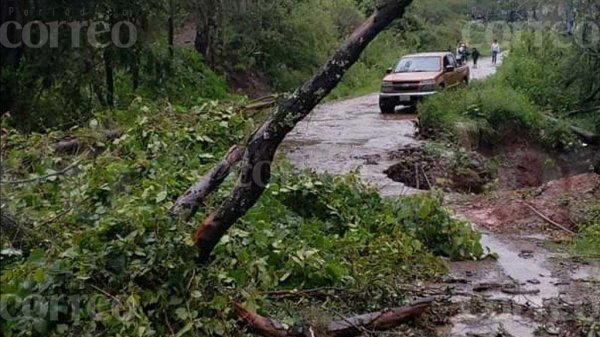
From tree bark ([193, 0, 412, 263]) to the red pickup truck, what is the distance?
16512 millimetres

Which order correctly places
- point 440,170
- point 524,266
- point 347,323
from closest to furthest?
point 347,323 < point 524,266 < point 440,170

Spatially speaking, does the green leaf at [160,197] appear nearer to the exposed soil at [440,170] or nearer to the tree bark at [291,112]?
the tree bark at [291,112]

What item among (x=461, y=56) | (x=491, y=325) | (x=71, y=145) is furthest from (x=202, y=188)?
(x=461, y=56)

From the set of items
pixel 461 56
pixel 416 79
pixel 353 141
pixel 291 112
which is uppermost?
pixel 291 112

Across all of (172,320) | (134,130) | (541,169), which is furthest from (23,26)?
(541,169)

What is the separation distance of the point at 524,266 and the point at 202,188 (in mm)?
4081

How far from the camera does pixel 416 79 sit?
2225cm

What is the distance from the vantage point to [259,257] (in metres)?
6.90

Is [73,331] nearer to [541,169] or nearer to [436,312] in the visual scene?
[436,312]

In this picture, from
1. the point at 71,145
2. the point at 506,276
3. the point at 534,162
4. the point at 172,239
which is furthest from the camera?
the point at 534,162

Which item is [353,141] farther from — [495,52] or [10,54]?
[495,52]

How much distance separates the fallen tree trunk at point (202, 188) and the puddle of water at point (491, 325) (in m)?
2.27

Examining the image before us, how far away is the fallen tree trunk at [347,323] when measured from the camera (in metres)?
5.77

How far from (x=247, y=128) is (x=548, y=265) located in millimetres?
4138
